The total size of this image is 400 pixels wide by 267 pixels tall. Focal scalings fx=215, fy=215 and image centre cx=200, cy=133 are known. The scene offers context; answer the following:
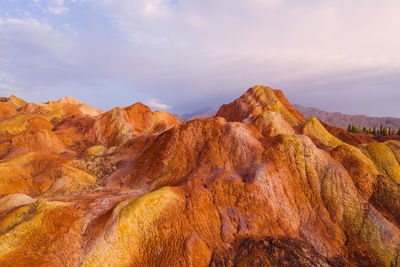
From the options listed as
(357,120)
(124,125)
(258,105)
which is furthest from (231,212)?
(357,120)

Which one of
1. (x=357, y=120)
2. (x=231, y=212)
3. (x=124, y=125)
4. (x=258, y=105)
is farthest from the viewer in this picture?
(x=357, y=120)

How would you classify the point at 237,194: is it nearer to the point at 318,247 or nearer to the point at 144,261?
the point at 318,247

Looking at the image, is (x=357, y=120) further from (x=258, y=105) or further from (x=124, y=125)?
(x=124, y=125)

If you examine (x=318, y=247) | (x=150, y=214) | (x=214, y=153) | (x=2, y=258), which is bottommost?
(x=318, y=247)

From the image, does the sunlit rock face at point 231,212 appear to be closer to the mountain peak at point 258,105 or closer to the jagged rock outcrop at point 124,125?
the mountain peak at point 258,105

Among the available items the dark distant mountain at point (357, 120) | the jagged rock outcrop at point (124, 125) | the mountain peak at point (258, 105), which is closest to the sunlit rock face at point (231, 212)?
the mountain peak at point (258, 105)

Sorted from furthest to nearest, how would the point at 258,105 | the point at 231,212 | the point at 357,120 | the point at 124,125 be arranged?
1. the point at 357,120
2. the point at 124,125
3. the point at 258,105
4. the point at 231,212

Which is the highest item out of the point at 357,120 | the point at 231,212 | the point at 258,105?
the point at 258,105

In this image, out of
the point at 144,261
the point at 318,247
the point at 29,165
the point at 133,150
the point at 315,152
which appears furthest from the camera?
the point at 133,150

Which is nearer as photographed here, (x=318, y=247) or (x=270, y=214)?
(x=318, y=247)

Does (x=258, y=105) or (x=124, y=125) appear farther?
(x=124, y=125)

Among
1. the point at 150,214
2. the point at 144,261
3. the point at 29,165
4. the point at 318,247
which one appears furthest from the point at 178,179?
the point at 29,165
